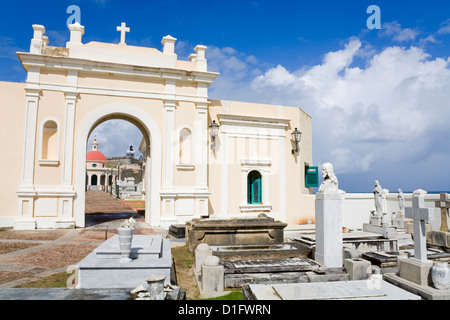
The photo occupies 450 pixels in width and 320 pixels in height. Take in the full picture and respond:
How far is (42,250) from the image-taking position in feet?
29.4

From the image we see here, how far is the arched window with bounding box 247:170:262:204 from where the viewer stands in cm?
1645

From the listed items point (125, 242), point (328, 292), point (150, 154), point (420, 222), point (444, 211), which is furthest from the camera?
point (150, 154)

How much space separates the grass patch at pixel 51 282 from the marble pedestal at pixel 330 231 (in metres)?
5.22

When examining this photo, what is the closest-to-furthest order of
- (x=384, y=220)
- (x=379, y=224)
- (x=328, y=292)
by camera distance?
(x=328, y=292), (x=384, y=220), (x=379, y=224)

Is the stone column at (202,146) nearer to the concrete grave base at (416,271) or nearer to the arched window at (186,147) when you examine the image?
the arched window at (186,147)

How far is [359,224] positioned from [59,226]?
49.3 ft

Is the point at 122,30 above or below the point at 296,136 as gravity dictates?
above

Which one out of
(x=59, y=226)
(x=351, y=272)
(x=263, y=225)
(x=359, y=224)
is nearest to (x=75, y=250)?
(x=59, y=226)

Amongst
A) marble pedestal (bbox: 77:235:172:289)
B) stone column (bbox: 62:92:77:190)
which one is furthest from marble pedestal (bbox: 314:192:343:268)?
stone column (bbox: 62:92:77:190)

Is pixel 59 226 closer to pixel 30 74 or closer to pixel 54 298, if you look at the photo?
pixel 30 74

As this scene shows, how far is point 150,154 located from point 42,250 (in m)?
6.83

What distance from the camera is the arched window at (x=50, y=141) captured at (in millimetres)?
13216

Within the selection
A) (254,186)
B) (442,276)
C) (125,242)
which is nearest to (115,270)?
(125,242)

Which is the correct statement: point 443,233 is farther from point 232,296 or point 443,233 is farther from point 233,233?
point 232,296
